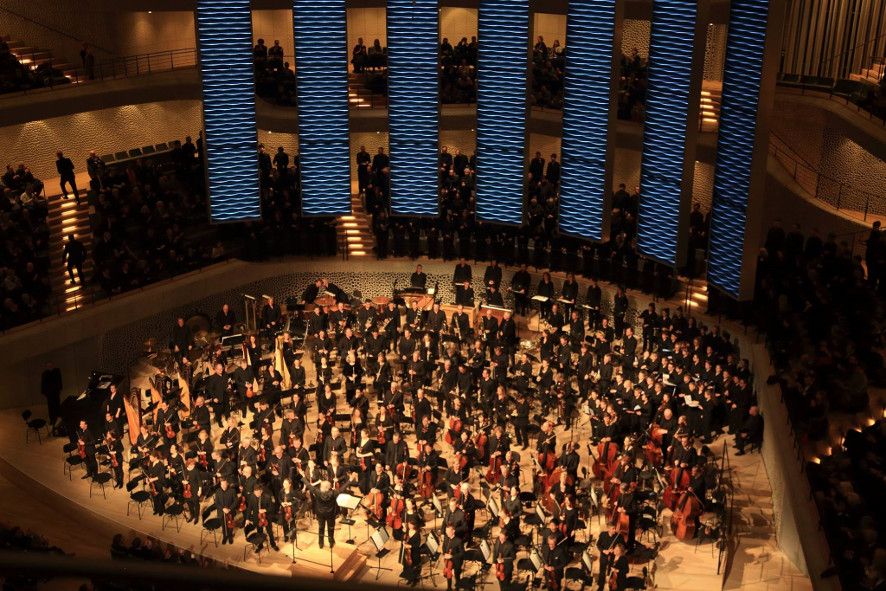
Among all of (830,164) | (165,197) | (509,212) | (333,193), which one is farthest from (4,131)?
(830,164)

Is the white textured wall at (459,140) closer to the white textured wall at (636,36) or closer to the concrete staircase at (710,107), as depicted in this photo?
the white textured wall at (636,36)

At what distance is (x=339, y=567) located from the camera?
21.0 meters

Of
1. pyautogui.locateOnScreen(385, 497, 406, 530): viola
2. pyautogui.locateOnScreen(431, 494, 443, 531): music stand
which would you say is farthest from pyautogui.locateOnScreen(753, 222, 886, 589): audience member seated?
pyautogui.locateOnScreen(385, 497, 406, 530): viola

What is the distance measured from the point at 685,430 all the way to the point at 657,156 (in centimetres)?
839

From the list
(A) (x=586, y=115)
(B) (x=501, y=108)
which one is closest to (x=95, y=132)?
(B) (x=501, y=108)

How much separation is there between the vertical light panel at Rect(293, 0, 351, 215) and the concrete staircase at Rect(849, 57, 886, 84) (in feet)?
44.6

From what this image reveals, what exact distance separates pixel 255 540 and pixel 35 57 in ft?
64.7

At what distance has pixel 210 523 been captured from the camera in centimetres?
2155

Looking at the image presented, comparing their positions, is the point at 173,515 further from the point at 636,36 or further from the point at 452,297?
the point at 636,36

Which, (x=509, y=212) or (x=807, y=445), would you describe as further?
(x=509, y=212)

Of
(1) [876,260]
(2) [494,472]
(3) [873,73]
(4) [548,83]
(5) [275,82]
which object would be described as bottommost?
(2) [494,472]

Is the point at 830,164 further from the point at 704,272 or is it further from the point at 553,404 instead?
the point at 553,404

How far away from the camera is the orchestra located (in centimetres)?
2097

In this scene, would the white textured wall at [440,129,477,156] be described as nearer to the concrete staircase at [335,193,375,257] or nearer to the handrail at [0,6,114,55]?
the concrete staircase at [335,193,375,257]
